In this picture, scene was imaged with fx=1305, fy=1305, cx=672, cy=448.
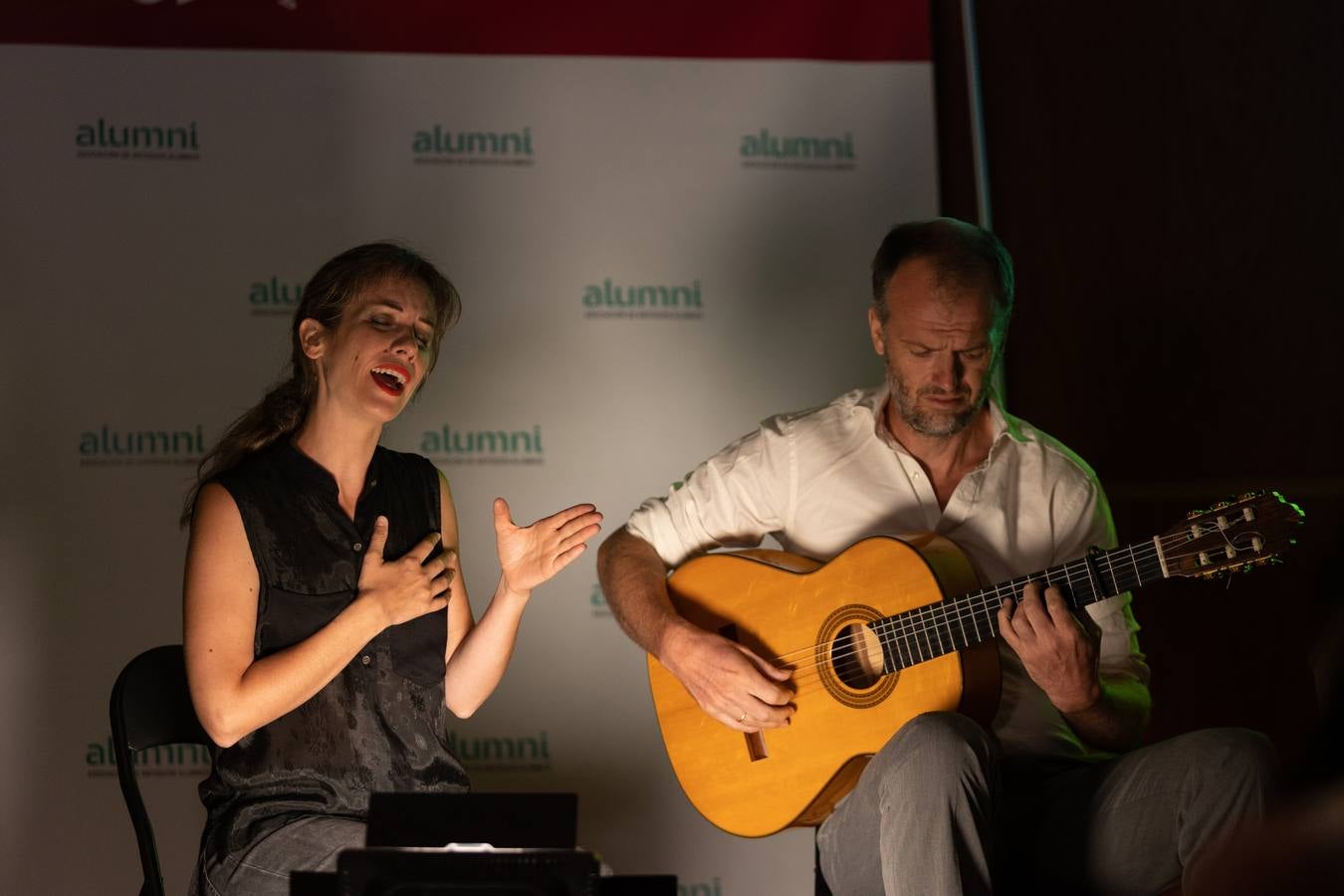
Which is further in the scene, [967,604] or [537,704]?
[537,704]

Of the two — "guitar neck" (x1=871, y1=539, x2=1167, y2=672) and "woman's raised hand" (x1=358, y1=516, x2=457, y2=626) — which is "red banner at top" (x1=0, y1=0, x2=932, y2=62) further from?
"guitar neck" (x1=871, y1=539, x2=1167, y2=672)

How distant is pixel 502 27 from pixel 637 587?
69.1 inches

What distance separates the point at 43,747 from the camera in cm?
335

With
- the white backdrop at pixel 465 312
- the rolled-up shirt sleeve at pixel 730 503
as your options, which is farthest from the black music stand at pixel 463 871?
the white backdrop at pixel 465 312

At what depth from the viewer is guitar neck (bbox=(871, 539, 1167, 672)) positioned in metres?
2.38

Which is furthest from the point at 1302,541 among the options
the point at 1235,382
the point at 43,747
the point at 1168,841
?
the point at 43,747

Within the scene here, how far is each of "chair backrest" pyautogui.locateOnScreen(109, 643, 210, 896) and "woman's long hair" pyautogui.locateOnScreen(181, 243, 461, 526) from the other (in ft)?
1.06

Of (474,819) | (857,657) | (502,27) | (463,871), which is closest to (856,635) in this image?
(857,657)

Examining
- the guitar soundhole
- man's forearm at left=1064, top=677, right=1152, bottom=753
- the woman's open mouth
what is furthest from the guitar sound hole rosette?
the woman's open mouth

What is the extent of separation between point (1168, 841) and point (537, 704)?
1.78 m

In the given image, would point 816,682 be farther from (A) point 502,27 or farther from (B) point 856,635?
(A) point 502,27

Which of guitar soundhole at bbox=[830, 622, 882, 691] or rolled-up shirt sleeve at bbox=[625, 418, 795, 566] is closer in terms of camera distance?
guitar soundhole at bbox=[830, 622, 882, 691]

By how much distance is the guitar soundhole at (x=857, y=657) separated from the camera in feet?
8.55

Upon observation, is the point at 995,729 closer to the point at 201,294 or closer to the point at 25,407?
the point at 201,294
